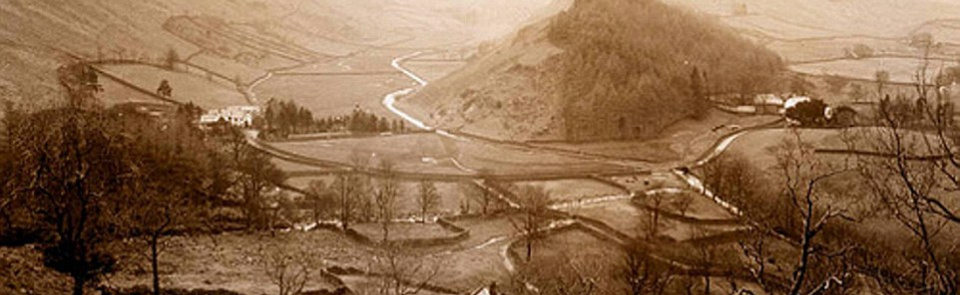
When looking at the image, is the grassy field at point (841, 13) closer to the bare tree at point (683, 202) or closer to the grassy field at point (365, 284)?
the bare tree at point (683, 202)

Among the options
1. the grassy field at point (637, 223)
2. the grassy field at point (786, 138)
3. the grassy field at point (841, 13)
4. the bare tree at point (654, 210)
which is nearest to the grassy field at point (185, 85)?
the grassy field at point (637, 223)

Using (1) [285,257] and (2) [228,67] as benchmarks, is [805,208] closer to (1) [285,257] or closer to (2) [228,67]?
(1) [285,257]

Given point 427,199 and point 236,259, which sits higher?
point 427,199

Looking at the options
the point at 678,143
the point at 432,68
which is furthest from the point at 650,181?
the point at 432,68

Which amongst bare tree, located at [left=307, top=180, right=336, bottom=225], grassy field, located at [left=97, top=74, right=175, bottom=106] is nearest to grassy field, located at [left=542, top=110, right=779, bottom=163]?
bare tree, located at [left=307, top=180, right=336, bottom=225]

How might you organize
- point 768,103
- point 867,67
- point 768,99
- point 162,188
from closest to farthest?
point 162,188
point 768,103
point 768,99
point 867,67

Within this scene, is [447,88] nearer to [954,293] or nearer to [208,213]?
[208,213]

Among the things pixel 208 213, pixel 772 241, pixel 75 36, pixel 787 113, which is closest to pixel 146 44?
pixel 75 36

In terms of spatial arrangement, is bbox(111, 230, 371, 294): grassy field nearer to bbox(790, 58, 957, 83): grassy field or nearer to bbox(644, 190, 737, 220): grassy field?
bbox(644, 190, 737, 220): grassy field
